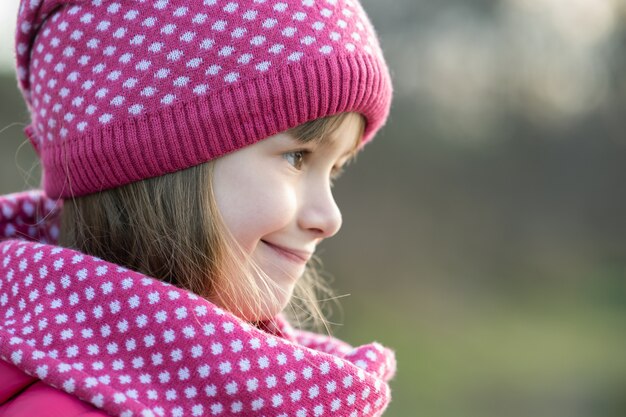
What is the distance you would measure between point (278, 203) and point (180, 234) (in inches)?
6.6

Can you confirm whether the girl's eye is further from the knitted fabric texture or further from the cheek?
the knitted fabric texture

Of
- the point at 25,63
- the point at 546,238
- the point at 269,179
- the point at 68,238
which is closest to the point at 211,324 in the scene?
the point at 269,179

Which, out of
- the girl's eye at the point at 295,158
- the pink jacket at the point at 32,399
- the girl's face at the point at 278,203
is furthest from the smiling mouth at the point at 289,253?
the pink jacket at the point at 32,399

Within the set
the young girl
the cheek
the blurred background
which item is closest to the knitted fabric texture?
the young girl

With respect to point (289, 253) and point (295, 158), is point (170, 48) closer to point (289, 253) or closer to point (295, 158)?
point (295, 158)

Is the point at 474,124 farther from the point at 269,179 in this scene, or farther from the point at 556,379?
the point at 269,179

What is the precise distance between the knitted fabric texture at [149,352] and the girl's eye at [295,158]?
284 millimetres

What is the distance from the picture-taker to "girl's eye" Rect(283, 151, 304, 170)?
3.96 ft

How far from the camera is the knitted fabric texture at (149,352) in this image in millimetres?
1000

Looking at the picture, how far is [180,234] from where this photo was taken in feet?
3.85

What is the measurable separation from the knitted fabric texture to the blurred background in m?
3.26

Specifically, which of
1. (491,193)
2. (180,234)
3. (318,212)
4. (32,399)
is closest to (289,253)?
(318,212)

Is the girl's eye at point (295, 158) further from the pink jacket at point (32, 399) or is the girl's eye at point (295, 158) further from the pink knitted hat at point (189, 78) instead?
the pink jacket at point (32, 399)

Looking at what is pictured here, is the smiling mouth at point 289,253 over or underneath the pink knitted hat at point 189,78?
underneath
